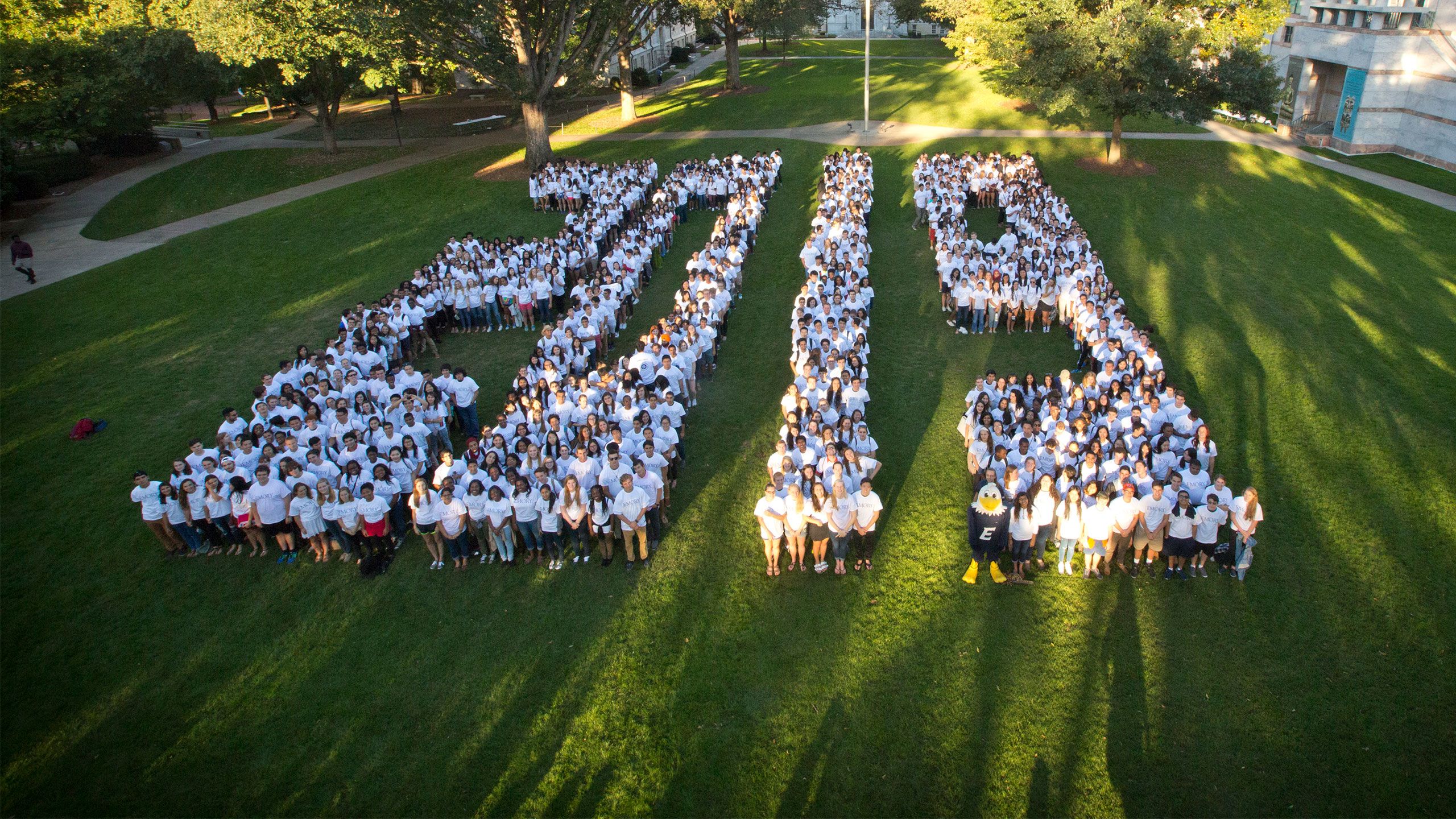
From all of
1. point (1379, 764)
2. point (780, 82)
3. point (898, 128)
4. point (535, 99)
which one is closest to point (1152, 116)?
point (898, 128)

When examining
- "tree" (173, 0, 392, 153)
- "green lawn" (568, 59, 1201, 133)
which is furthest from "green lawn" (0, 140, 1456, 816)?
"green lawn" (568, 59, 1201, 133)

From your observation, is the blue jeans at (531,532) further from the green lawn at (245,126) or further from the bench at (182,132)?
the bench at (182,132)

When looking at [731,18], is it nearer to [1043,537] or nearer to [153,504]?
[153,504]

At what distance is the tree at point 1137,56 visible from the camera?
21047 mm

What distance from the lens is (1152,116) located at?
31031 mm

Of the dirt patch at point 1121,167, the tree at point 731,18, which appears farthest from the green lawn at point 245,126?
the dirt patch at point 1121,167

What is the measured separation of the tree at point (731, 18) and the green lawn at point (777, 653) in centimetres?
2351

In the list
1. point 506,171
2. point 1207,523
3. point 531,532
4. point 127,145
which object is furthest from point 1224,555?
point 127,145

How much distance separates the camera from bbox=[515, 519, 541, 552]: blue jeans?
9547mm

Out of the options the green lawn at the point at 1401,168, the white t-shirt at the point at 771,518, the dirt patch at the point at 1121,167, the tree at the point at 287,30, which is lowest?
the white t-shirt at the point at 771,518

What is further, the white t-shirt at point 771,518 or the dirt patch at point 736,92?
the dirt patch at point 736,92

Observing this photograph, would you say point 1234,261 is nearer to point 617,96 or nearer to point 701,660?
point 701,660

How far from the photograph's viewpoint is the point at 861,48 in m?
52.7

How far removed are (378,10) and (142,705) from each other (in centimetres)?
2013
